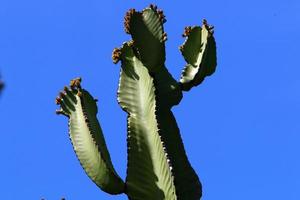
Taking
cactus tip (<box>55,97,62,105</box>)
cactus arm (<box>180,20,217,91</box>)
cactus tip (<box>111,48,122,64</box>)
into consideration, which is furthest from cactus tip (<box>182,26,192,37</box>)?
cactus tip (<box>55,97,62,105</box>)

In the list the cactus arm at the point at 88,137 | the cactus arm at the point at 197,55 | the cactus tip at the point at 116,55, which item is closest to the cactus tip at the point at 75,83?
the cactus arm at the point at 88,137

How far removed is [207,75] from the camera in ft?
12.7

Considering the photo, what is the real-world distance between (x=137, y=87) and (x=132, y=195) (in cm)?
78

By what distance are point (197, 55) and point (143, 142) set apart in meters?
0.83

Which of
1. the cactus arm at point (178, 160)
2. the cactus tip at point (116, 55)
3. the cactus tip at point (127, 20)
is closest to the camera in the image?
the cactus arm at point (178, 160)

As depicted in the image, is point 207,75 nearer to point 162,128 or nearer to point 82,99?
point 162,128

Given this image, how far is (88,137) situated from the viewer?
339cm

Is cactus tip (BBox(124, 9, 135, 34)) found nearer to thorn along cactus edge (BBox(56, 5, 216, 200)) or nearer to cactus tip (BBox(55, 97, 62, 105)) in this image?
thorn along cactus edge (BBox(56, 5, 216, 200))

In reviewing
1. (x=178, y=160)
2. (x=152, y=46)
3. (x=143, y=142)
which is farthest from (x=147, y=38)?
(x=178, y=160)

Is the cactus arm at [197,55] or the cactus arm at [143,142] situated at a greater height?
the cactus arm at [197,55]

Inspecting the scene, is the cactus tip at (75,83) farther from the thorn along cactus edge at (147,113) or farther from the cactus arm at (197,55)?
the cactus arm at (197,55)

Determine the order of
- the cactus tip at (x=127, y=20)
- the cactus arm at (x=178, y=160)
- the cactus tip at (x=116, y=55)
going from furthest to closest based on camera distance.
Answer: the cactus tip at (x=116, y=55), the cactus tip at (x=127, y=20), the cactus arm at (x=178, y=160)

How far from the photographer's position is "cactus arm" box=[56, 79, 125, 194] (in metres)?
3.31

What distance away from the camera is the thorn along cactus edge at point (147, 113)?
3.30 m
